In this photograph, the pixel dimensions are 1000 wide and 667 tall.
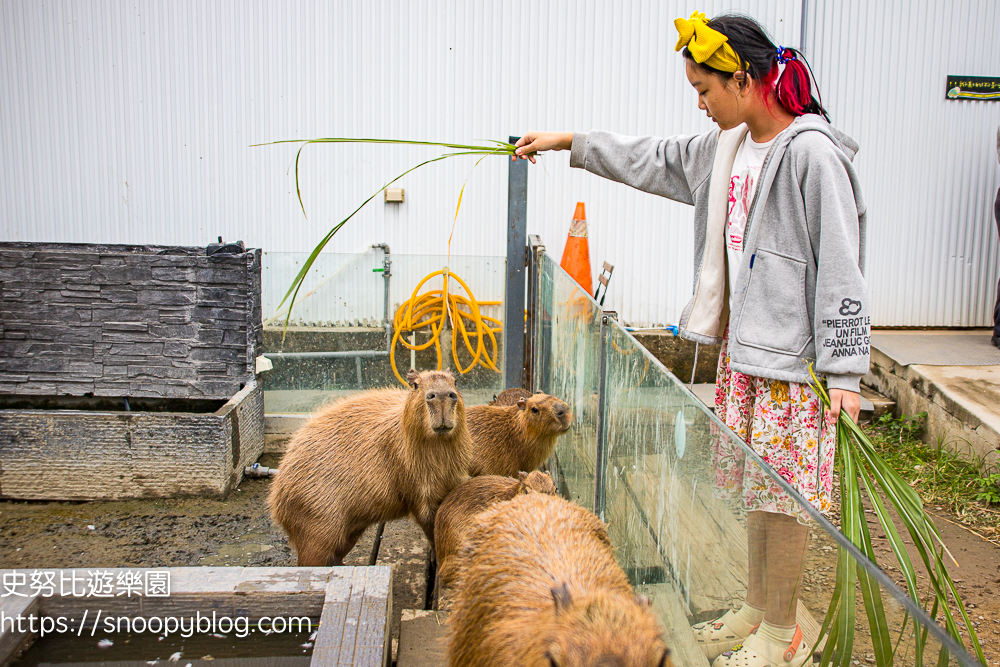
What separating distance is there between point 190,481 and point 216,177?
325 centimetres

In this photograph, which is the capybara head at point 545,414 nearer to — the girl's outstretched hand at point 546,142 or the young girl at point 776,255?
the young girl at point 776,255

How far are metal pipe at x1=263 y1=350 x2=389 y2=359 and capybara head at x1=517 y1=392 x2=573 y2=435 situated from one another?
244cm

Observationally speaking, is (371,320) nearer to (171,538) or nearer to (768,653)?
(171,538)

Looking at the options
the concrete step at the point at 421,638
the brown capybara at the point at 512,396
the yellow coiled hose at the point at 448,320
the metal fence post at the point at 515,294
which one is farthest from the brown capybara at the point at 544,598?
the yellow coiled hose at the point at 448,320

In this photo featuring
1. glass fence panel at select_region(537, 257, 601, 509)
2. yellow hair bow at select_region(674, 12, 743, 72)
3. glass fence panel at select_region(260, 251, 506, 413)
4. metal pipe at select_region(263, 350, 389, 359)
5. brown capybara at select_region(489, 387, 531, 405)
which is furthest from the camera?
glass fence panel at select_region(260, 251, 506, 413)

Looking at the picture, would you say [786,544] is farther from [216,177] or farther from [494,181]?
[216,177]

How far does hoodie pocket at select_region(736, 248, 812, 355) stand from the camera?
91.5 inches

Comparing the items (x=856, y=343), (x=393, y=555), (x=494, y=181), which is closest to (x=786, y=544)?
(x=856, y=343)

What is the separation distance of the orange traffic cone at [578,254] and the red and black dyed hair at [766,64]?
432cm

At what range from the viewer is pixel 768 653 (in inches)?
61.9

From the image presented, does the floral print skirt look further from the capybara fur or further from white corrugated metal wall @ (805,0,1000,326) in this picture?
white corrugated metal wall @ (805,0,1000,326)

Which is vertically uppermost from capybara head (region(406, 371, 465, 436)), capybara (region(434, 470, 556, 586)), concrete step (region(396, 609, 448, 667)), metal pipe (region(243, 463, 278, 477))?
capybara head (region(406, 371, 465, 436))

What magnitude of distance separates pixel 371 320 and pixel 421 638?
370 centimetres

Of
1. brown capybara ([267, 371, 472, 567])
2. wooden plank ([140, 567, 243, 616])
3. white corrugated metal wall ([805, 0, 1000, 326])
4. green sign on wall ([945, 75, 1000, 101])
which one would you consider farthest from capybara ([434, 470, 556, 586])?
green sign on wall ([945, 75, 1000, 101])
